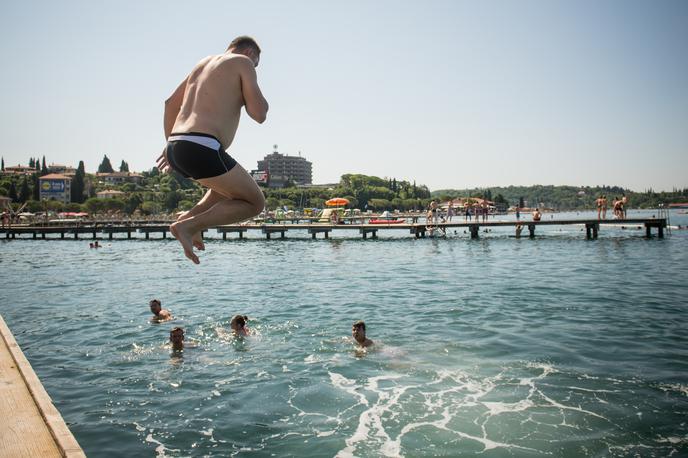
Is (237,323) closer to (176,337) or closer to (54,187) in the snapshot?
(176,337)

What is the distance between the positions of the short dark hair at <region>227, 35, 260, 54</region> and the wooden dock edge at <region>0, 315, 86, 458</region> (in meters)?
2.72

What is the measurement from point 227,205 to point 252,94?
0.73 m

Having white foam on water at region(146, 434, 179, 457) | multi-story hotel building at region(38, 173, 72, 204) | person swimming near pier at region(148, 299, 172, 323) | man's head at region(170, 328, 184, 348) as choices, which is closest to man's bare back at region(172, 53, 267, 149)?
white foam on water at region(146, 434, 179, 457)

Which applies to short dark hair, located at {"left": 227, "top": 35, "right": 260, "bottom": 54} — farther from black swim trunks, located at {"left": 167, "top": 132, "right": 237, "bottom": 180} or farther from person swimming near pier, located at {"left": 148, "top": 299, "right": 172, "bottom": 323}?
person swimming near pier, located at {"left": 148, "top": 299, "right": 172, "bottom": 323}

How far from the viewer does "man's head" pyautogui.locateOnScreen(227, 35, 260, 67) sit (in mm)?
3145

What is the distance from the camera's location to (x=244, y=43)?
3.16m

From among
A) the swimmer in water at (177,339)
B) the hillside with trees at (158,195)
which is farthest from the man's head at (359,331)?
the hillside with trees at (158,195)

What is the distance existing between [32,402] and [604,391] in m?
7.97

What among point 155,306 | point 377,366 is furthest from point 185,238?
point 155,306

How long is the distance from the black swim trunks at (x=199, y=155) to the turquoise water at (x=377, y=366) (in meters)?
4.48

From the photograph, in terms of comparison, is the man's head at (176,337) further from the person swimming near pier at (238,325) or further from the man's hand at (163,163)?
the man's hand at (163,163)

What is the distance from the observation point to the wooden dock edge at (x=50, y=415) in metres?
2.86

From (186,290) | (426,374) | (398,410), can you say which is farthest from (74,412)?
(186,290)

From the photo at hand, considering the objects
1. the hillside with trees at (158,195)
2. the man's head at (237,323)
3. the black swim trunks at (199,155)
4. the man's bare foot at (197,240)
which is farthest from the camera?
the hillside with trees at (158,195)
